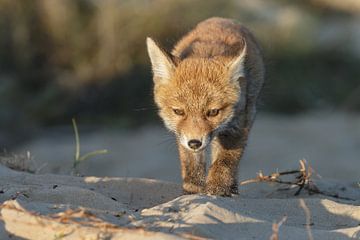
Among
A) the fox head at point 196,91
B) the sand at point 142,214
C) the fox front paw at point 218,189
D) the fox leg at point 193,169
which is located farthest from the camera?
the fox leg at point 193,169

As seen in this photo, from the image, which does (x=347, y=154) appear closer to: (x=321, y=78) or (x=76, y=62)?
(x=321, y=78)

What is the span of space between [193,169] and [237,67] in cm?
96

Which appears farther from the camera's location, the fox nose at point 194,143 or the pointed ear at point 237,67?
the pointed ear at point 237,67

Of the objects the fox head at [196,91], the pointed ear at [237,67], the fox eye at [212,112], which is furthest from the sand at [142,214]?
the pointed ear at [237,67]

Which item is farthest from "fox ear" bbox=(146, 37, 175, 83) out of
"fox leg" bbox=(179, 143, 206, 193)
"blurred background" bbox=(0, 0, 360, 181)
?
"blurred background" bbox=(0, 0, 360, 181)

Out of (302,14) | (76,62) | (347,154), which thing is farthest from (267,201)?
(302,14)

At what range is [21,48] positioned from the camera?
14.9 metres

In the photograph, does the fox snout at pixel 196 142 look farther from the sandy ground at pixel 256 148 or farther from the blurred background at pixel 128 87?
the blurred background at pixel 128 87

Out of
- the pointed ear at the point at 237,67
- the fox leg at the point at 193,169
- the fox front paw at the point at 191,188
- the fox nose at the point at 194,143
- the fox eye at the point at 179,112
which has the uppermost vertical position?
the pointed ear at the point at 237,67

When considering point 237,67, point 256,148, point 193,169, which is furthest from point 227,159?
point 256,148

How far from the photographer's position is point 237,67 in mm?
6238

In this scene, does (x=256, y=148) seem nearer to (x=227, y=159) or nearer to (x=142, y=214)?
(x=227, y=159)

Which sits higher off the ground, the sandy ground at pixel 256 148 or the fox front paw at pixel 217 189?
the fox front paw at pixel 217 189

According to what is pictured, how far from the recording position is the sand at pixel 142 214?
4031 mm
